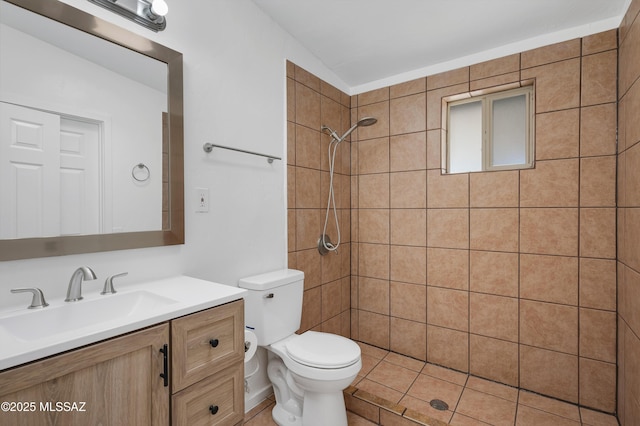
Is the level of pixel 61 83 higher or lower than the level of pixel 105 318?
higher

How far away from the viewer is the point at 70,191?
44.6 inches

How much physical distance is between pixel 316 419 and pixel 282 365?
1.09 ft

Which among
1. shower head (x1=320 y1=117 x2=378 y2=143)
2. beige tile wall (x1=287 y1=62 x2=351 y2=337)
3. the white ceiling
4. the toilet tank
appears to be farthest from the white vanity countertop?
the white ceiling

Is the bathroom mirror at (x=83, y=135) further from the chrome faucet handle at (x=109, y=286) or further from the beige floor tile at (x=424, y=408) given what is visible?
the beige floor tile at (x=424, y=408)

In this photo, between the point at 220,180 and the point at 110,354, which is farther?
the point at 220,180

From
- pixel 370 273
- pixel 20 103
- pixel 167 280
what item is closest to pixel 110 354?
pixel 167 280

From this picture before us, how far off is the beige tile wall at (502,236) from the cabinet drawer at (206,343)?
63.9 inches

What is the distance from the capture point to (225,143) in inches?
65.6

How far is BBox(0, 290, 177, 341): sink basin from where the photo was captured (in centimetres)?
93

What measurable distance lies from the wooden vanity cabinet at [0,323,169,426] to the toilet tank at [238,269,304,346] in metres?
0.68

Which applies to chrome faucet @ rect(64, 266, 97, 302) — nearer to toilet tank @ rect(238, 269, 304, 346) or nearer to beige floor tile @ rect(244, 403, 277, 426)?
toilet tank @ rect(238, 269, 304, 346)

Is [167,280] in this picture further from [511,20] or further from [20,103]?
[511,20]

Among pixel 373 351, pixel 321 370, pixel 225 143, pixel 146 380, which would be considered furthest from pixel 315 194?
pixel 146 380

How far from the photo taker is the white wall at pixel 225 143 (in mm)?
1310
